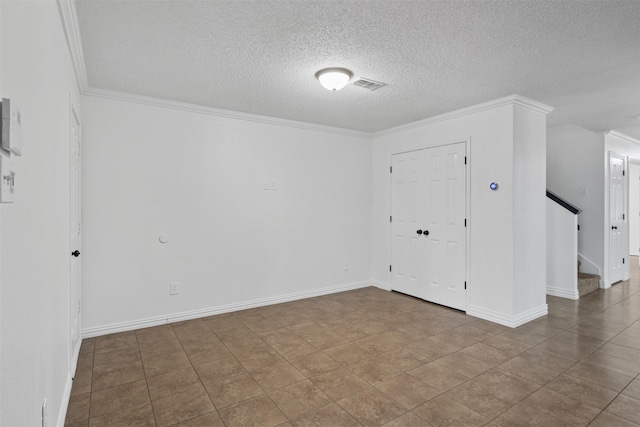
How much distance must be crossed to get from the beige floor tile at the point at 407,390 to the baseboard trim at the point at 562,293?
330cm

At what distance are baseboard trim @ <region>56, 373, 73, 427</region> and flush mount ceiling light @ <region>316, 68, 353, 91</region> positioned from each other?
9.31 ft

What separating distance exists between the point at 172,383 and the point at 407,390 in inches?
65.6

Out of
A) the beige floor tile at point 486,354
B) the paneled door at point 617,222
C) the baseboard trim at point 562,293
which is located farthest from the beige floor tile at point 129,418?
the paneled door at point 617,222

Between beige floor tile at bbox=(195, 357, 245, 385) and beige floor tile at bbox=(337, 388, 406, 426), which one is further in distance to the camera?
beige floor tile at bbox=(195, 357, 245, 385)

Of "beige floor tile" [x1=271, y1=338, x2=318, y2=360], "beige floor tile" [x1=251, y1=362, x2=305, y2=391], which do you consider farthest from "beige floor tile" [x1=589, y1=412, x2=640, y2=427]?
"beige floor tile" [x1=271, y1=338, x2=318, y2=360]

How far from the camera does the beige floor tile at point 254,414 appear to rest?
204 centimetres

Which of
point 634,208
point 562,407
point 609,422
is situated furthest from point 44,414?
point 634,208

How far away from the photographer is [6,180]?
0.95 metres

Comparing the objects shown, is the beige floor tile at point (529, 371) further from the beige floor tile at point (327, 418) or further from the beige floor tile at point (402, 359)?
the beige floor tile at point (327, 418)

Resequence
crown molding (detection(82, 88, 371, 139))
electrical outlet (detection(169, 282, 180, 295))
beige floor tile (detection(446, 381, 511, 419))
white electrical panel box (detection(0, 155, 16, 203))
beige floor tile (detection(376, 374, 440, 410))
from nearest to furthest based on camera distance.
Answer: white electrical panel box (detection(0, 155, 16, 203))
beige floor tile (detection(446, 381, 511, 419))
beige floor tile (detection(376, 374, 440, 410))
crown molding (detection(82, 88, 371, 139))
electrical outlet (detection(169, 282, 180, 295))

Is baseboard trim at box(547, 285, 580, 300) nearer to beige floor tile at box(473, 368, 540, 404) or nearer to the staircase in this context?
the staircase

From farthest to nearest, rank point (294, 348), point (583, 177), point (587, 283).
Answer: point (583, 177)
point (587, 283)
point (294, 348)

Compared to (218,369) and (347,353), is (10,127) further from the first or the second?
(347,353)

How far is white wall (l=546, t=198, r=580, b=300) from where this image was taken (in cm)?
456
